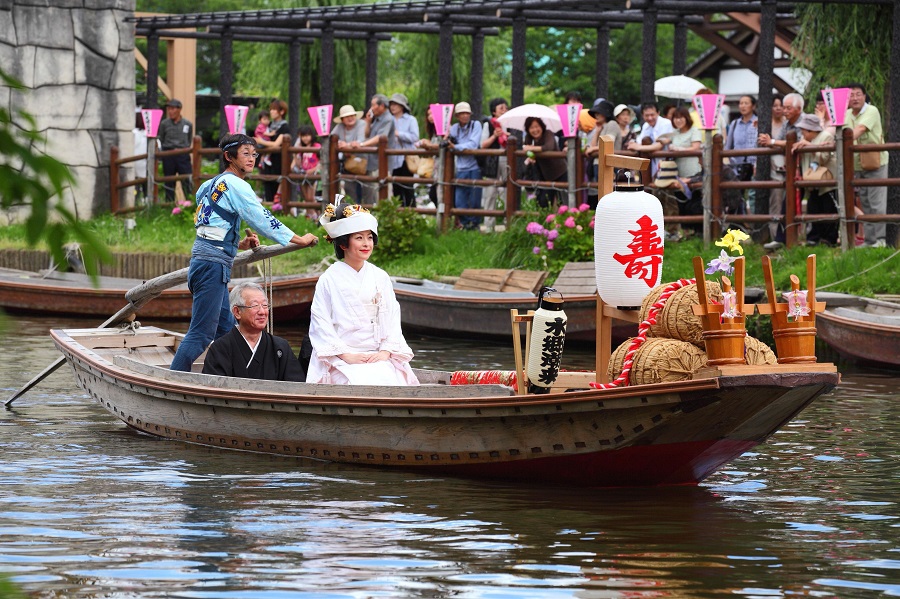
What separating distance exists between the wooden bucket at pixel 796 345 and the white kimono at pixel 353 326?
94.8 inches

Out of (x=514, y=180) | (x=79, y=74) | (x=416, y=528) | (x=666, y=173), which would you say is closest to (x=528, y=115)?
(x=514, y=180)

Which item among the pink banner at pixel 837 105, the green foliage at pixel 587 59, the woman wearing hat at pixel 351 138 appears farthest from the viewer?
the green foliage at pixel 587 59

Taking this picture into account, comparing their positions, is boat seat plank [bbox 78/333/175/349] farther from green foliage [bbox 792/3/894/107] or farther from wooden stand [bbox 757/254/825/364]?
green foliage [bbox 792/3/894/107]

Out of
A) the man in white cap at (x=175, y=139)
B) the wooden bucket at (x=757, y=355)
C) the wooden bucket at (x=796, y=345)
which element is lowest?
the wooden bucket at (x=757, y=355)

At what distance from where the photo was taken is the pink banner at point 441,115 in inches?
683

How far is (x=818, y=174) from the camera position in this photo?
49.0ft

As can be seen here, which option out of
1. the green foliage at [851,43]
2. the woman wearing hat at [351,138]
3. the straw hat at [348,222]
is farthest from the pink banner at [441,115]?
the straw hat at [348,222]

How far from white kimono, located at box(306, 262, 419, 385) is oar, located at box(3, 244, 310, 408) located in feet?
1.52

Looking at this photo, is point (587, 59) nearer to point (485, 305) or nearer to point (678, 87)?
point (678, 87)

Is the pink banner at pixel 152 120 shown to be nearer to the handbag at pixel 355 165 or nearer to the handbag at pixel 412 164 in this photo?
the handbag at pixel 355 165

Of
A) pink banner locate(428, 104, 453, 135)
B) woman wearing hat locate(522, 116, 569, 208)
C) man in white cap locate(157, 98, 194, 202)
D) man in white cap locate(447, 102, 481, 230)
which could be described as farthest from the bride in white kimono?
man in white cap locate(157, 98, 194, 202)

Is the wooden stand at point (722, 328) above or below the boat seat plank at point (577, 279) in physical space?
above

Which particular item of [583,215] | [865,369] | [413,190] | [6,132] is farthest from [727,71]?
[6,132]

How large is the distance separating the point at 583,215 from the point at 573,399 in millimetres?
8340
